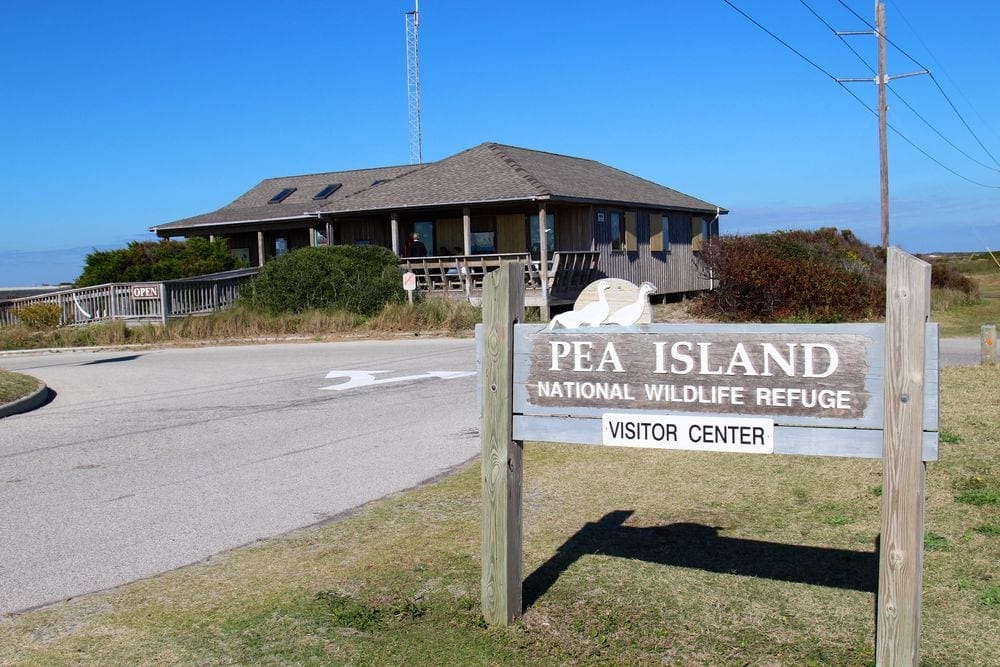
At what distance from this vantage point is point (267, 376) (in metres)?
15.7

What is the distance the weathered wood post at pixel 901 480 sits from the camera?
3785 millimetres

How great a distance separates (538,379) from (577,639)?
4.06ft

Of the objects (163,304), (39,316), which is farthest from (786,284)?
Answer: (39,316)

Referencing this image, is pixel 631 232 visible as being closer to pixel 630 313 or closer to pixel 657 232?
pixel 657 232

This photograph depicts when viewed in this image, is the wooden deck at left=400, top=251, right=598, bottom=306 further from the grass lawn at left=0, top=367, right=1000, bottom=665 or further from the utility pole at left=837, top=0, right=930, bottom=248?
the grass lawn at left=0, top=367, right=1000, bottom=665

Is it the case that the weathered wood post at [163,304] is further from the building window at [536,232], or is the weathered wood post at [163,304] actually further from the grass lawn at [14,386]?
the grass lawn at [14,386]

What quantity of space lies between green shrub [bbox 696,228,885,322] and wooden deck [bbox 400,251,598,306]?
357 cm

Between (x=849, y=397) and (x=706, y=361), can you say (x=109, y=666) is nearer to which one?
(x=706, y=361)

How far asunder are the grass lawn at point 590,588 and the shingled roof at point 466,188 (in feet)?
63.5

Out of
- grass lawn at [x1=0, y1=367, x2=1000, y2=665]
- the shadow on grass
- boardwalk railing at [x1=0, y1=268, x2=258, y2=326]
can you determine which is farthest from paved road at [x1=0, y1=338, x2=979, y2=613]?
boardwalk railing at [x1=0, y1=268, x2=258, y2=326]

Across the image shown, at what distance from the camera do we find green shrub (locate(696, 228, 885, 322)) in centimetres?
2398

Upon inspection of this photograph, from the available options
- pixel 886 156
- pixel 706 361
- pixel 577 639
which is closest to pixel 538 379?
pixel 706 361

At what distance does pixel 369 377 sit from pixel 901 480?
38.8 ft

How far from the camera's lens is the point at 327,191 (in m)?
37.0
